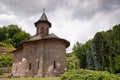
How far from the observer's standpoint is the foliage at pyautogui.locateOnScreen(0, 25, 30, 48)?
245ft

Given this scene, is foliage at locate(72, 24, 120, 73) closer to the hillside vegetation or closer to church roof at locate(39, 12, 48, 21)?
the hillside vegetation

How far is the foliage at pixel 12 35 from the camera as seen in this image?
74688 mm

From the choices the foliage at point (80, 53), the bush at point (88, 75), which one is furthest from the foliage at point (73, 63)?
the bush at point (88, 75)

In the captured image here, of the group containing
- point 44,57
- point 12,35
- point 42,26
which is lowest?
point 44,57

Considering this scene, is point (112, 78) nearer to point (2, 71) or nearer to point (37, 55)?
point (37, 55)

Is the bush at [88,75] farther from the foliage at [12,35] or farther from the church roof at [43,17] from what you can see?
the foliage at [12,35]

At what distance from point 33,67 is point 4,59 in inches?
953

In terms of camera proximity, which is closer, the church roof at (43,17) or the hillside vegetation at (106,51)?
the church roof at (43,17)

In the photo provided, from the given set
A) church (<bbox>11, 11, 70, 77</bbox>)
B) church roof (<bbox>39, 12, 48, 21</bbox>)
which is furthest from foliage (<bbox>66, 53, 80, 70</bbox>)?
church (<bbox>11, 11, 70, 77</bbox>)

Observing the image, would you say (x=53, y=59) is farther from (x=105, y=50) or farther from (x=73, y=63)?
(x=73, y=63)

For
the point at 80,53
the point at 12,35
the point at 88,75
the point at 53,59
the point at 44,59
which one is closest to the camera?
the point at 88,75

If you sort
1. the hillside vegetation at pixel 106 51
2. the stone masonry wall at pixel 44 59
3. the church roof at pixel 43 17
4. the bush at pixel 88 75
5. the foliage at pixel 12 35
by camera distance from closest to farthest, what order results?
the bush at pixel 88 75 → the stone masonry wall at pixel 44 59 → the church roof at pixel 43 17 → the hillside vegetation at pixel 106 51 → the foliage at pixel 12 35

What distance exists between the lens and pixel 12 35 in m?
80.8

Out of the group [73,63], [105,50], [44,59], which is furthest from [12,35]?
[44,59]
